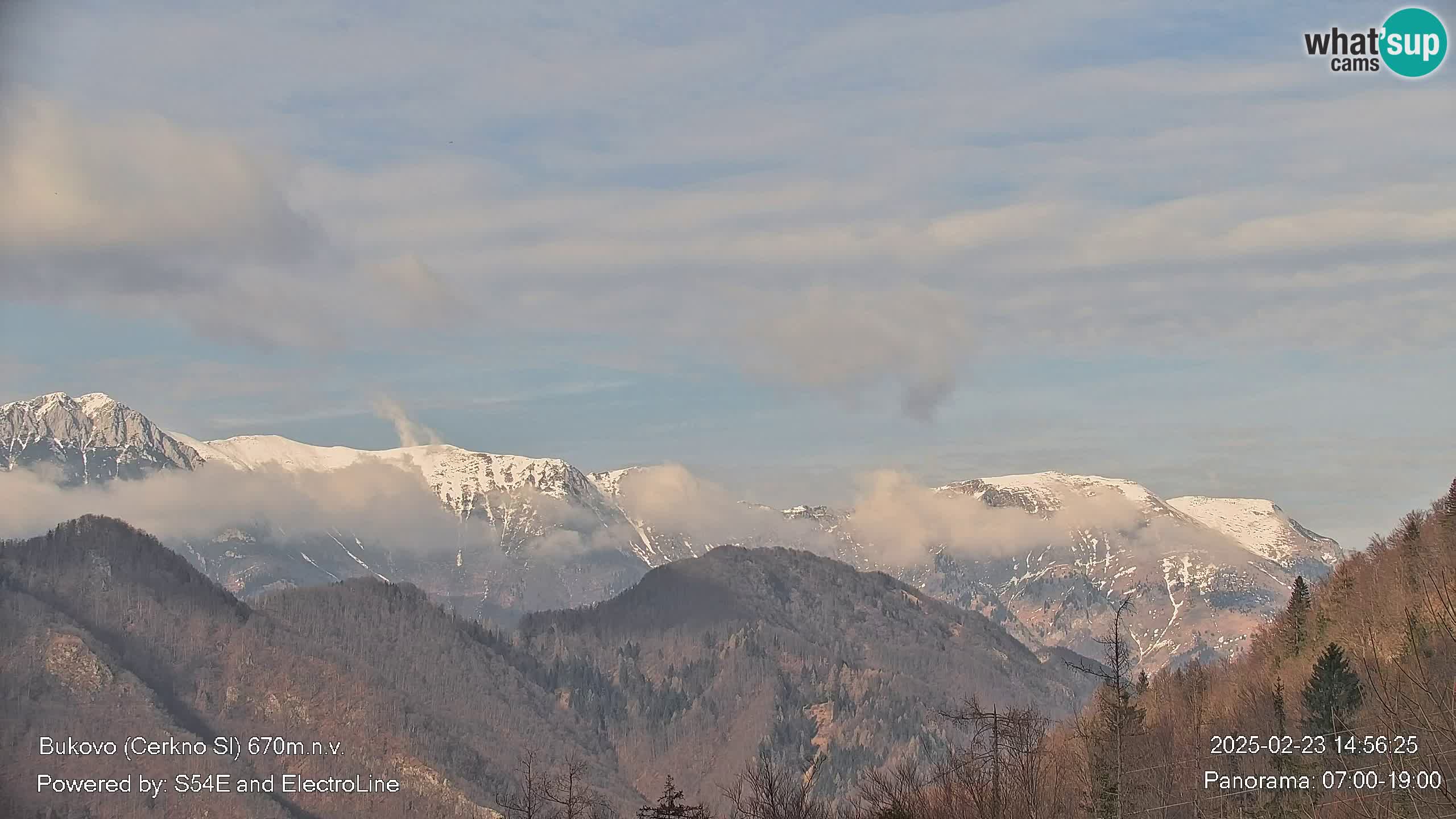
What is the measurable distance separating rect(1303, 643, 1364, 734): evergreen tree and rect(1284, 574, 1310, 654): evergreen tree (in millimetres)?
57674

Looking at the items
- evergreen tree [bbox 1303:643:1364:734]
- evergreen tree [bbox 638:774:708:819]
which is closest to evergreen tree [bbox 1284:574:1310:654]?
evergreen tree [bbox 1303:643:1364:734]

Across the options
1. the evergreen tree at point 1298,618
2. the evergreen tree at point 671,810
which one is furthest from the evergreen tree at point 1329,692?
the evergreen tree at point 1298,618

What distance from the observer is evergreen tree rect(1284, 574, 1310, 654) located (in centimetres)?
17588

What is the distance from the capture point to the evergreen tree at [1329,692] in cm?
10900

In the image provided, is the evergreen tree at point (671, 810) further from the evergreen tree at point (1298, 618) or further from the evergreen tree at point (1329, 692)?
the evergreen tree at point (1298, 618)

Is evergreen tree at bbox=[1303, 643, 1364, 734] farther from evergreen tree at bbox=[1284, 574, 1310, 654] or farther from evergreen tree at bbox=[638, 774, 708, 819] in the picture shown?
evergreen tree at bbox=[1284, 574, 1310, 654]

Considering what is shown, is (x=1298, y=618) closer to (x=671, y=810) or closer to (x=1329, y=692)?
(x=1329, y=692)

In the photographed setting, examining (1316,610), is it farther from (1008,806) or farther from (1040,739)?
(1008,806)

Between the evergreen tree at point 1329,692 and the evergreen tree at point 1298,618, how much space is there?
189 ft

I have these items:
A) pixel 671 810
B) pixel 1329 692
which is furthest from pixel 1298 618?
pixel 671 810

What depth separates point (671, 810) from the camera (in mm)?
77938

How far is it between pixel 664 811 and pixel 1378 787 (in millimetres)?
39308

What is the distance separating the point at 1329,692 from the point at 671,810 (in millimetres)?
58170

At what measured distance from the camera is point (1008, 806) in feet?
236
